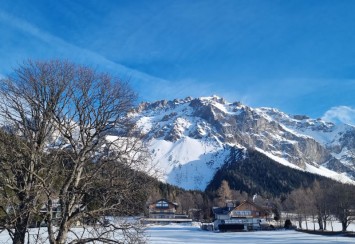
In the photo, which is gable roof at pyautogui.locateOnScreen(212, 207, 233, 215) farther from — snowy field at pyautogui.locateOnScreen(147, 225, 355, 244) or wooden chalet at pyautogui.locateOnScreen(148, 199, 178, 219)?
snowy field at pyautogui.locateOnScreen(147, 225, 355, 244)

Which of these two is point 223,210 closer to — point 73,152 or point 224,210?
point 224,210

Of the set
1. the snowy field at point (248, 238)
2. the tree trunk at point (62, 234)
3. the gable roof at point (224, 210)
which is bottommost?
the snowy field at point (248, 238)

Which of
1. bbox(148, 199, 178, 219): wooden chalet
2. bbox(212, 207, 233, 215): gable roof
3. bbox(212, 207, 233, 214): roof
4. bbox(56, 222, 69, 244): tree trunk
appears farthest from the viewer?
bbox(148, 199, 178, 219): wooden chalet

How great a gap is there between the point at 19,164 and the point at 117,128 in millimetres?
3755

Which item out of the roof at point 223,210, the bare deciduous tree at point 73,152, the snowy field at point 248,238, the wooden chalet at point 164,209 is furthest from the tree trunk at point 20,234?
the wooden chalet at point 164,209

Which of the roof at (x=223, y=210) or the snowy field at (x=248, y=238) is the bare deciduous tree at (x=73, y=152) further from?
the roof at (x=223, y=210)

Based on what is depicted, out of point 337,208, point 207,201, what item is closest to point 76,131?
point 337,208

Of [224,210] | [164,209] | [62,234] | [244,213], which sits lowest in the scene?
[244,213]

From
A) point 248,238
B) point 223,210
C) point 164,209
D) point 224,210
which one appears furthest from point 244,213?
point 248,238

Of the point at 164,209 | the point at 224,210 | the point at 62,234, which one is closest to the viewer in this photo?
the point at 62,234

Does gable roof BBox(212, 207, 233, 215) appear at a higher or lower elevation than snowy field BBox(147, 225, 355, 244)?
higher

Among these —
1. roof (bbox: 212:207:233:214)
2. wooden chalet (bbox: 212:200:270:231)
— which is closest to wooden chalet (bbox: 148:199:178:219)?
wooden chalet (bbox: 212:200:270:231)

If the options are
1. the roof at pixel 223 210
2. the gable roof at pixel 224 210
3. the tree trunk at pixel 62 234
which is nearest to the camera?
the tree trunk at pixel 62 234

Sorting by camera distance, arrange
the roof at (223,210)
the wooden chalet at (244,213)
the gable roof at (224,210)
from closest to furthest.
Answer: the wooden chalet at (244,213) → the gable roof at (224,210) → the roof at (223,210)
